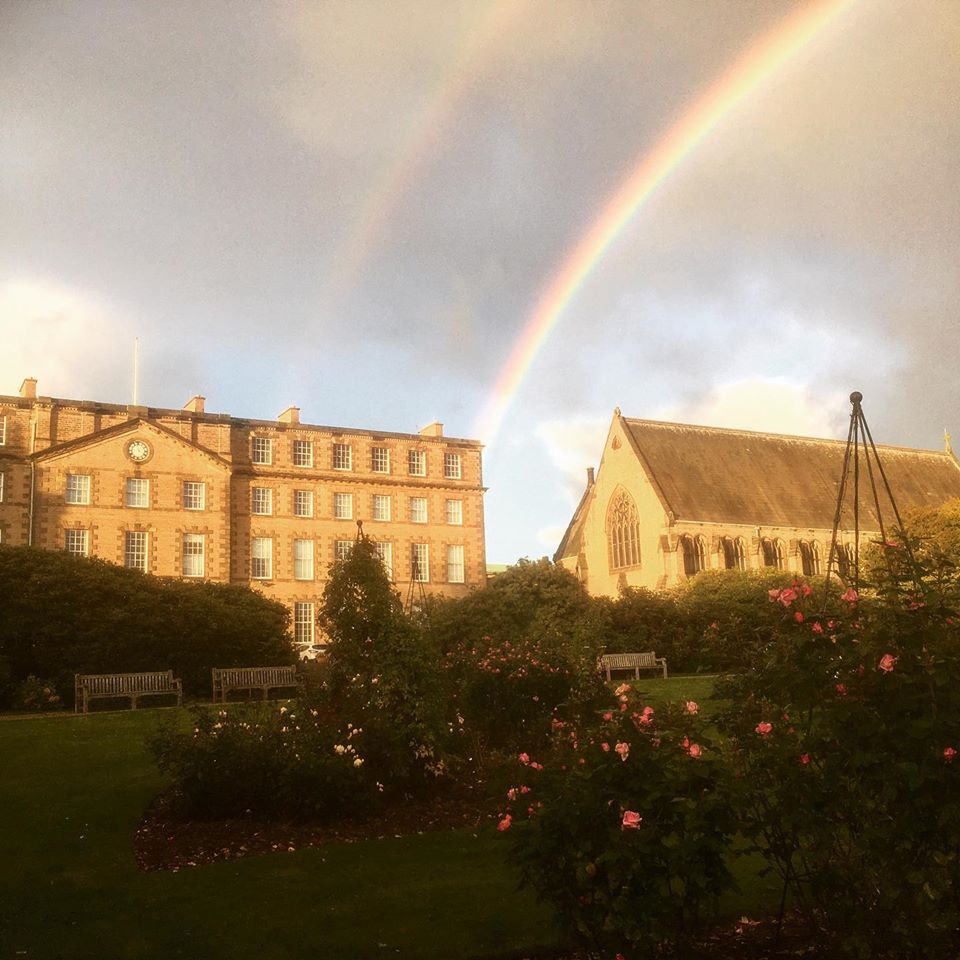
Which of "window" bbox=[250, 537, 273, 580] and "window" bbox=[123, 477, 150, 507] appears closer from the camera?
"window" bbox=[123, 477, 150, 507]

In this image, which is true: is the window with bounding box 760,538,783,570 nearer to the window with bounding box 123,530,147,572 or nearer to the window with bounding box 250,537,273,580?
the window with bounding box 250,537,273,580

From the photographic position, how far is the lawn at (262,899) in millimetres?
7781

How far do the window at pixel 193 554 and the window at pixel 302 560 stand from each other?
5.42m

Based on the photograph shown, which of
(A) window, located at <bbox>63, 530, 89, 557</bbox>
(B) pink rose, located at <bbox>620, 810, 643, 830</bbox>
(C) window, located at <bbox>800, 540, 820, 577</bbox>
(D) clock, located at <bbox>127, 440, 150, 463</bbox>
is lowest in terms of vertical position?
(B) pink rose, located at <bbox>620, 810, 643, 830</bbox>

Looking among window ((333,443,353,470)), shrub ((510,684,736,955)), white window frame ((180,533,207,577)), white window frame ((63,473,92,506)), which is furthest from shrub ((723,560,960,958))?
window ((333,443,353,470))

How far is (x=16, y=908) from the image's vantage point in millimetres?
8703

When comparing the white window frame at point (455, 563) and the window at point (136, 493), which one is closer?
the window at point (136, 493)

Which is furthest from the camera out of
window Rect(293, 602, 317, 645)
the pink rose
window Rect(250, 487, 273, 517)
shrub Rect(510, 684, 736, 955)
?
window Rect(250, 487, 273, 517)

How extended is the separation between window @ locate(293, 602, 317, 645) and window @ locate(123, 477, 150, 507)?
999 centimetres

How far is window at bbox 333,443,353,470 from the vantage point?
194 feet

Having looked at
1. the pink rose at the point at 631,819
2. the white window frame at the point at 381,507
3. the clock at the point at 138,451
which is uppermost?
the clock at the point at 138,451

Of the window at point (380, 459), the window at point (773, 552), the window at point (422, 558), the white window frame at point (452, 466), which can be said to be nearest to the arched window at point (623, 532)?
the window at point (773, 552)

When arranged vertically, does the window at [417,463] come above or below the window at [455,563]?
above

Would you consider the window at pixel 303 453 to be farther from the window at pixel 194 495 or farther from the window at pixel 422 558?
the window at pixel 422 558
